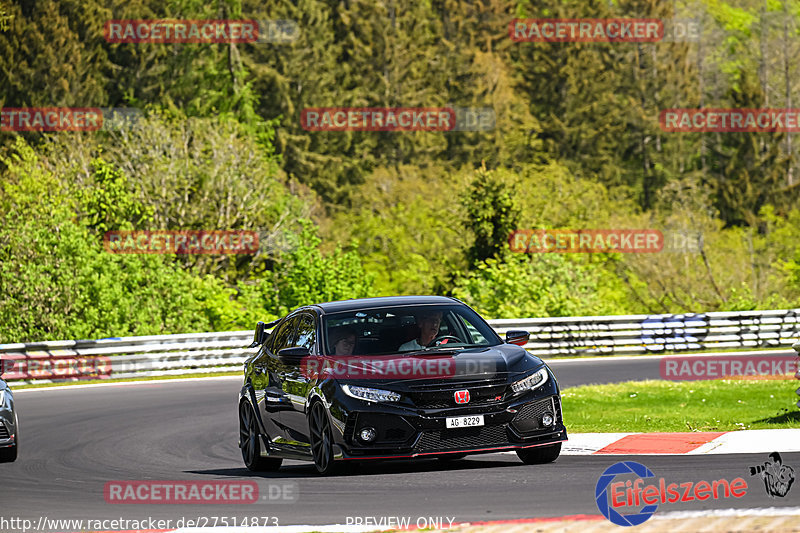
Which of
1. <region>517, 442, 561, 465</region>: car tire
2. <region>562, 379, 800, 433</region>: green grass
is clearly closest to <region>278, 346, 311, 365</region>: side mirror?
<region>517, 442, 561, 465</region>: car tire

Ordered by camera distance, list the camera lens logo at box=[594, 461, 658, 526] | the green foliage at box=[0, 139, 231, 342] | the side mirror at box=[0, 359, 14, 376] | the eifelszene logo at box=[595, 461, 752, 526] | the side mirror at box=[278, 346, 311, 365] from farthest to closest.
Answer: the green foliage at box=[0, 139, 231, 342] → the side mirror at box=[0, 359, 14, 376] → the side mirror at box=[278, 346, 311, 365] → the eifelszene logo at box=[595, 461, 752, 526] → the camera lens logo at box=[594, 461, 658, 526]

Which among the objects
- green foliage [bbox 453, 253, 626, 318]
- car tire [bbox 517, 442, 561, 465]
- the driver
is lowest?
green foliage [bbox 453, 253, 626, 318]

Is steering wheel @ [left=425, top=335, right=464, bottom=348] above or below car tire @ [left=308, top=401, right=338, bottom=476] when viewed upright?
above

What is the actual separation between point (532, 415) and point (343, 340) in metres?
1.86

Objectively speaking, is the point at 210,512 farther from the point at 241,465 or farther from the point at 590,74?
the point at 590,74


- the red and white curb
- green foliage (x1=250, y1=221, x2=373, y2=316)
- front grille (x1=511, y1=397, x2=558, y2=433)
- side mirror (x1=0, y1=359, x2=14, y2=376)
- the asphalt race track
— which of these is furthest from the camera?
green foliage (x1=250, y1=221, x2=373, y2=316)

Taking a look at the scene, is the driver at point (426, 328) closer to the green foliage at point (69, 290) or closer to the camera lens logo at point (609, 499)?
the camera lens logo at point (609, 499)

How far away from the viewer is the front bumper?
10750 millimetres

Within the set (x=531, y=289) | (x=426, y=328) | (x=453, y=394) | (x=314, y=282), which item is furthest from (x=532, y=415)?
(x=314, y=282)

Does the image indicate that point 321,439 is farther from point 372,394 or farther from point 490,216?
point 490,216

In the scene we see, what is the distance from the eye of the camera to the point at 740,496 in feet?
29.6

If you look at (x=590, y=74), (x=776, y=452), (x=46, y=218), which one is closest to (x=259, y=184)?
(x=46, y=218)

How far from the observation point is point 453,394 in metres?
10.8

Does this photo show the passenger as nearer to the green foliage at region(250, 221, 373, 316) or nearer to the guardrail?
the guardrail
